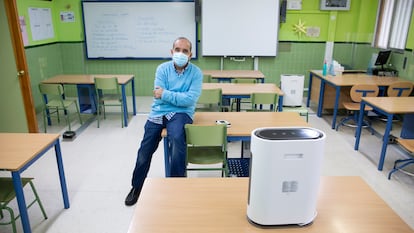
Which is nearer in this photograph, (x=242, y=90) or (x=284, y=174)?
(x=284, y=174)

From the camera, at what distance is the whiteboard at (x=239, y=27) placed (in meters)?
6.11

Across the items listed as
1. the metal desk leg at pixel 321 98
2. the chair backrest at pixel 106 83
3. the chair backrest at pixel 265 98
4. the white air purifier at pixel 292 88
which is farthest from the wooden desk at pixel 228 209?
the metal desk leg at pixel 321 98

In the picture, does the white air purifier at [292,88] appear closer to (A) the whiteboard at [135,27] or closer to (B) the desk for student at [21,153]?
(A) the whiteboard at [135,27]

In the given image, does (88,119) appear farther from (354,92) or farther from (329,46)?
(329,46)

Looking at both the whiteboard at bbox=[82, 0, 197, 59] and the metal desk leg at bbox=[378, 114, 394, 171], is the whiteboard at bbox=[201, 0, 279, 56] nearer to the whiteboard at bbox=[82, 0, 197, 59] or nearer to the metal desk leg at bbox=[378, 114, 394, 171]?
the whiteboard at bbox=[82, 0, 197, 59]

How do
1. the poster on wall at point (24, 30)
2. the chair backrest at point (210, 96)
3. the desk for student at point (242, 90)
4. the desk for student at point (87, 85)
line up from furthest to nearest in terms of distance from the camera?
the poster on wall at point (24, 30), the desk for student at point (87, 85), the desk for student at point (242, 90), the chair backrest at point (210, 96)

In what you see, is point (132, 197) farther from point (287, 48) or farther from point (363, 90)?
point (287, 48)

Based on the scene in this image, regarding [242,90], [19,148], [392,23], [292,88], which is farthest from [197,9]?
[19,148]

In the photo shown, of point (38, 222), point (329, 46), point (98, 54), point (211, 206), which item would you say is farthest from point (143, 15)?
point (211, 206)

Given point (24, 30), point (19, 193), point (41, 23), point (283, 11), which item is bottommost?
point (19, 193)

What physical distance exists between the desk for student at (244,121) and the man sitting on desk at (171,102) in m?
0.13

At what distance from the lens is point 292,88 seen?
4.52m

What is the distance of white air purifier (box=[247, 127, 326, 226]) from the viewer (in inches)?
46.3

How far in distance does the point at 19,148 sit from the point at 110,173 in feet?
4.07
